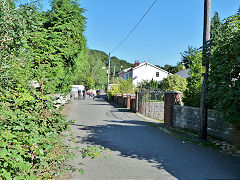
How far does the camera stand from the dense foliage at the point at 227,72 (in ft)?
20.3

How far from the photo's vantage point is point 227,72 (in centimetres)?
653

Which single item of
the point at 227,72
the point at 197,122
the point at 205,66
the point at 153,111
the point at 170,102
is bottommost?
the point at 153,111

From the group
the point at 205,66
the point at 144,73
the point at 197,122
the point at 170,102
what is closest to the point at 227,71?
the point at 205,66

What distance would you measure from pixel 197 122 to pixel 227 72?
321cm

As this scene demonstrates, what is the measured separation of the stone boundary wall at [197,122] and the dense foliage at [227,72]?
2.34ft

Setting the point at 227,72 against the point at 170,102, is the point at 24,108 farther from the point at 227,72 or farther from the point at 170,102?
the point at 170,102

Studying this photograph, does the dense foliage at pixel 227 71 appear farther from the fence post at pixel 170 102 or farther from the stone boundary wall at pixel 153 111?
the stone boundary wall at pixel 153 111

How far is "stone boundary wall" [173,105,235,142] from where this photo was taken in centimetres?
729

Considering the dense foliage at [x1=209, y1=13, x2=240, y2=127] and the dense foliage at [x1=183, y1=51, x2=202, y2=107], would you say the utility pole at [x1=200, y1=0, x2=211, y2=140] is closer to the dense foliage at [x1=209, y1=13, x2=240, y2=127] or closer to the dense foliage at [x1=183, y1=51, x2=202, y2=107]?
the dense foliage at [x1=209, y1=13, x2=240, y2=127]

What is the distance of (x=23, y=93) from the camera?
10.8ft

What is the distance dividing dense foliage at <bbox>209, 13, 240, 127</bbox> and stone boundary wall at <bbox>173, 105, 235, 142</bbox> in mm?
713

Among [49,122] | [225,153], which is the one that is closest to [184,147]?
[225,153]

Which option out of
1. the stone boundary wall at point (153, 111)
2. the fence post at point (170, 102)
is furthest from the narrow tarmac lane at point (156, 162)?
the stone boundary wall at point (153, 111)

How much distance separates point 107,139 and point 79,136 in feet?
3.81
